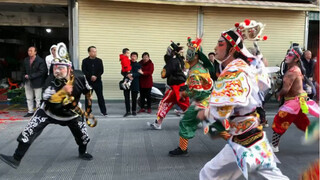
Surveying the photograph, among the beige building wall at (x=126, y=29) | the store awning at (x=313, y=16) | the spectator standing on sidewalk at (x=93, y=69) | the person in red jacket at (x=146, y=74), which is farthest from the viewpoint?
the store awning at (x=313, y=16)

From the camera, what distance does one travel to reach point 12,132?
654 cm

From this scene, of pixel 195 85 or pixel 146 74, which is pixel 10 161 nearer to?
pixel 195 85

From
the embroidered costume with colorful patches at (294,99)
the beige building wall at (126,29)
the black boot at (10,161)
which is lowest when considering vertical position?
the black boot at (10,161)

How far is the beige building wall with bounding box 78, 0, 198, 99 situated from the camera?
33.7 ft

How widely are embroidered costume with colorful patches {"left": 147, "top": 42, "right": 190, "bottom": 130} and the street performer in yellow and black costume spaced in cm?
220

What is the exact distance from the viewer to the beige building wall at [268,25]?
11.1 meters

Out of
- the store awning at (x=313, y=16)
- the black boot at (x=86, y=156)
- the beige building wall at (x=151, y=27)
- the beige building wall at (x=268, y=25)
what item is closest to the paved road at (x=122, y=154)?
the black boot at (x=86, y=156)

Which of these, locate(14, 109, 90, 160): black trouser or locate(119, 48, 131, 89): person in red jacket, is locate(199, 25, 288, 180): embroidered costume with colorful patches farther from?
locate(119, 48, 131, 89): person in red jacket

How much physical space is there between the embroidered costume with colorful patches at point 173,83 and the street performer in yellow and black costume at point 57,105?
220 centimetres

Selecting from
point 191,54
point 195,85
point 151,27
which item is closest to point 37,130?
point 195,85

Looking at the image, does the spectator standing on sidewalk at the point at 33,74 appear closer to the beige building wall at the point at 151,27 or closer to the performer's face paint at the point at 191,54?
the beige building wall at the point at 151,27

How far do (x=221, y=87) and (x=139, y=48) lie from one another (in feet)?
27.2

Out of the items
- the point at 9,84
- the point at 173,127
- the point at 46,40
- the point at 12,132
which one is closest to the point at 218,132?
the point at 173,127

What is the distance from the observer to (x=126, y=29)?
10508mm
